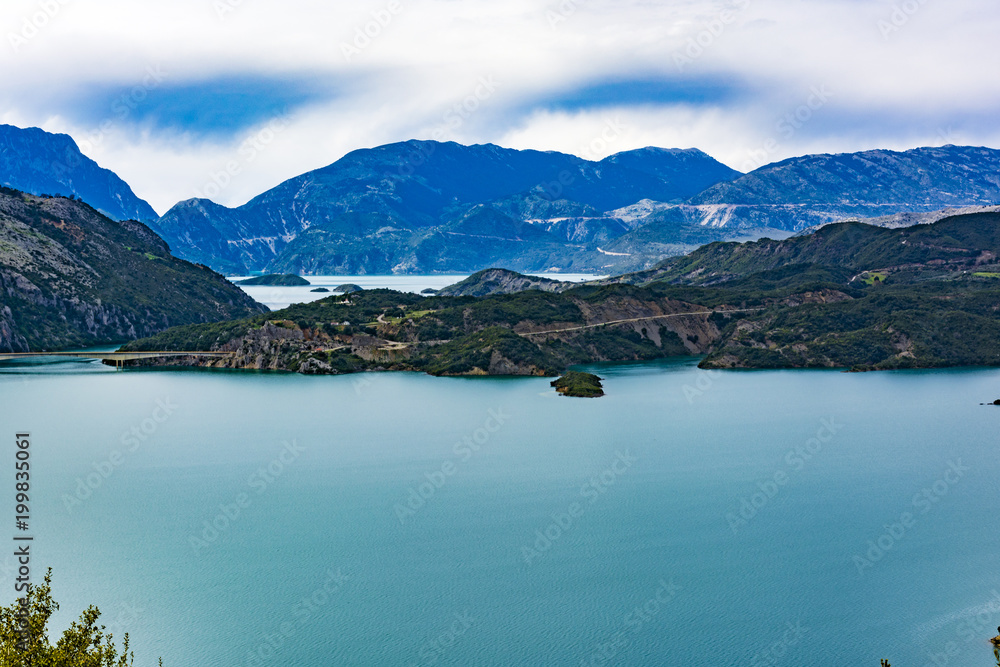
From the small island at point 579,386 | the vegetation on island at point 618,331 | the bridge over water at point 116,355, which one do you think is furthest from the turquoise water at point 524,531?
the bridge over water at point 116,355

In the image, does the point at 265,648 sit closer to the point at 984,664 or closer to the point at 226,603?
the point at 226,603

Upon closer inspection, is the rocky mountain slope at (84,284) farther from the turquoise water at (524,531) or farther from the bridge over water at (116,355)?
the turquoise water at (524,531)

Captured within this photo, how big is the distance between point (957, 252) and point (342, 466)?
14477 centimetres

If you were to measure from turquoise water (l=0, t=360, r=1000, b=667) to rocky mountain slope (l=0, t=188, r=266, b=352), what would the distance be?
50.4 m

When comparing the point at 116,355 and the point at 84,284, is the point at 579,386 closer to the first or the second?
the point at 116,355

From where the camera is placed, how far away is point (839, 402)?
7081 centimetres

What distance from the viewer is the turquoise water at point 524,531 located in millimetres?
27219

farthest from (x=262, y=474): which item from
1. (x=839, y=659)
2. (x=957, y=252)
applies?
(x=957, y=252)

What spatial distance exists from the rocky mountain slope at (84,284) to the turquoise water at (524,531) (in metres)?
50.4

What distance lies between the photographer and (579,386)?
244ft

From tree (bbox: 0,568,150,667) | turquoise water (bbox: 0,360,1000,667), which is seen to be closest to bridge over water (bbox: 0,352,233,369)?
turquoise water (bbox: 0,360,1000,667)

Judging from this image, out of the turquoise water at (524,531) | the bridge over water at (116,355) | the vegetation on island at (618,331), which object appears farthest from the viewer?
the bridge over water at (116,355)

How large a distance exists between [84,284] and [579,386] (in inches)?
3174

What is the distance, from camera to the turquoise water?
27219 millimetres
